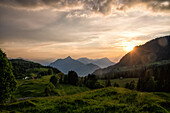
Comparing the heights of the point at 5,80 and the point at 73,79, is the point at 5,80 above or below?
above

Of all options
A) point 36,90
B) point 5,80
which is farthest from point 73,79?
point 5,80

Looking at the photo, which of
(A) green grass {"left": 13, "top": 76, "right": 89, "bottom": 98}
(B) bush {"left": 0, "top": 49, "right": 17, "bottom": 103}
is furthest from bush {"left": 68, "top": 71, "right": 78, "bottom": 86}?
(B) bush {"left": 0, "top": 49, "right": 17, "bottom": 103}

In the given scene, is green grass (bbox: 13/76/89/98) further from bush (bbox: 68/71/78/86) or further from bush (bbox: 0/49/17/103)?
bush (bbox: 0/49/17/103)

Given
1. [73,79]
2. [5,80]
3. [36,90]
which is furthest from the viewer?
[73,79]

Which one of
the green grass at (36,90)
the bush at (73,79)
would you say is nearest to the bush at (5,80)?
the green grass at (36,90)

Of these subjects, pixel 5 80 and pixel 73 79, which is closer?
pixel 5 80

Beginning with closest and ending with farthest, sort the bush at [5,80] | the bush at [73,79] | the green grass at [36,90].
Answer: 1. the bush at [5,80]
2. the green grass at [36,90]
3. the bush at [73,79]

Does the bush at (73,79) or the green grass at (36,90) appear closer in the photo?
the green grass at (36,90)

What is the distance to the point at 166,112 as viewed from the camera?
13594 millimetres

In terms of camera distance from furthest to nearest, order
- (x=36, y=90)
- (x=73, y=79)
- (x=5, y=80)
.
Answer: (x=73, y=79) < (x=36, y=90) < (x=5, y=80)

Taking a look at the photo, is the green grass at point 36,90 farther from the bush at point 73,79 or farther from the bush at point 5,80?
the bush at point 5,80

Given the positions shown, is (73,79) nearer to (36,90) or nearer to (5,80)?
(36,90)

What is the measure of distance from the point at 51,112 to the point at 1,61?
1165 cm

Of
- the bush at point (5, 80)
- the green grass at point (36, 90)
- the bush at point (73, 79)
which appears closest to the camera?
the bush at point (5, 80)
